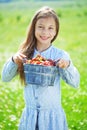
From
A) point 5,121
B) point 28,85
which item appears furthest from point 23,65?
point 5,121

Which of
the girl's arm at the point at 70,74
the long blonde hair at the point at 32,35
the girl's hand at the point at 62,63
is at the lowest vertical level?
the girl's arm at the point at 70,74

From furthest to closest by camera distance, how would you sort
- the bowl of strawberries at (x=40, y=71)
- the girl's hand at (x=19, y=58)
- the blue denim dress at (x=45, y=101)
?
the blue denim dress at (x=45, y=101) → the girl's hand at (x=19, y=58) → the bowl of strawberries at (x=40, y=71)

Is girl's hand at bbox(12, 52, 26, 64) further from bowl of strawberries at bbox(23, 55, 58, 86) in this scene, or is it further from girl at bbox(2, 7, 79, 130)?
bowl of strawberries at bbox(23, 55, 58, 86)

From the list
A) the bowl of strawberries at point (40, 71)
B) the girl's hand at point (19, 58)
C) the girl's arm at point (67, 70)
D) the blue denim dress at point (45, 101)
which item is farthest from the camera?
the blue denim dress at point (45, 101)

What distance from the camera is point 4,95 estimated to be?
10211 mm

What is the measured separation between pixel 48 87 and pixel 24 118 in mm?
535

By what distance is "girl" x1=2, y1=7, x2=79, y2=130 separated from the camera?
17.9ft

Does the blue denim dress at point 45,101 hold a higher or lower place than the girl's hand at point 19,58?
lower

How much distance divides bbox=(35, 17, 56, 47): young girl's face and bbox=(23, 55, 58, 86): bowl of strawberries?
0.43 metres

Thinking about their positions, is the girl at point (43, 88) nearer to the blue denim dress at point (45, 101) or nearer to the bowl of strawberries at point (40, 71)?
the blue denim dress at point (45, 101)

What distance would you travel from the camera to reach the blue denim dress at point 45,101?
215 inches

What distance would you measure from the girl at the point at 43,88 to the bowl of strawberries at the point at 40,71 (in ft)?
0.96

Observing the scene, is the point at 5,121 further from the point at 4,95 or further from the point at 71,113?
the point at 4,95

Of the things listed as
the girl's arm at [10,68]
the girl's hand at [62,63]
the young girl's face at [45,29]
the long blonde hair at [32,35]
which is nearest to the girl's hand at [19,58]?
the girl's arm at [10,68]
